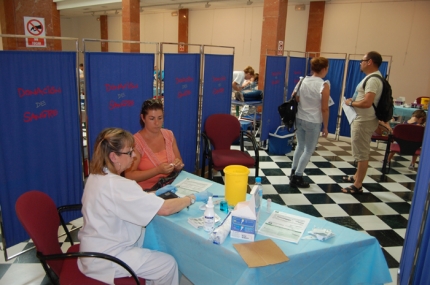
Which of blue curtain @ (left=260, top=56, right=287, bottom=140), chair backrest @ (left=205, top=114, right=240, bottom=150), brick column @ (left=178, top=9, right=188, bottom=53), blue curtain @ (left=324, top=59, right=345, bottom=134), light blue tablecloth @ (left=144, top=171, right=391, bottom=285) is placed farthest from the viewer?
brick column @ (left=178, top=9, right=188, bottom=53)

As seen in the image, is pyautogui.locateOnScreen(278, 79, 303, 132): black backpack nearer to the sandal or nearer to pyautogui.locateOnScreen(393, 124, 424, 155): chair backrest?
the sandal

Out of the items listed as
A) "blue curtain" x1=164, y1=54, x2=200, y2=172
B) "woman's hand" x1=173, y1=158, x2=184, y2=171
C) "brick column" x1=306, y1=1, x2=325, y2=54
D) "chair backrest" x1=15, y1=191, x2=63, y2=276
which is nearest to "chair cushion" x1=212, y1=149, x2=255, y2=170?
"blue curtain" x1=164, y1=54, x2=200, y2=172

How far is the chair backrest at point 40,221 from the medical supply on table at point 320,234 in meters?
1.35

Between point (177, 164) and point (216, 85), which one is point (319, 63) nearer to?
point (216, 85)

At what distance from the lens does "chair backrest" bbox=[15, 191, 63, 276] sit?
1.62 metres

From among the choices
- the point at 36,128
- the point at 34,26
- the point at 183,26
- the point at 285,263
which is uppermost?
the point at 183,26

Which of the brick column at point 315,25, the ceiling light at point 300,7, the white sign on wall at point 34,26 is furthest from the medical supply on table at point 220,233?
the ceiling light at point 300,7

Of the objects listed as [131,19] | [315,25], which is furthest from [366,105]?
[131,19]

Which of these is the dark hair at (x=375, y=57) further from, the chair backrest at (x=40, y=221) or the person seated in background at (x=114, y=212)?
the chair backrest at (x=40, y=221)

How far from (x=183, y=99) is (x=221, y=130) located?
2.08ft

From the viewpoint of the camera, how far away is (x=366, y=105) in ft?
12.0

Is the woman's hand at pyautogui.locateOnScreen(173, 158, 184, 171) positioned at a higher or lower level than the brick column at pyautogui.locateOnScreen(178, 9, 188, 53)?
lower

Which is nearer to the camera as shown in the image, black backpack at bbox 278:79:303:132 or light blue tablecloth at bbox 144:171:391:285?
light blue tablecloth at bbox 144:171:391:285

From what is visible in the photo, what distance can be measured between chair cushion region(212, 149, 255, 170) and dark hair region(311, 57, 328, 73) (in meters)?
1.30
